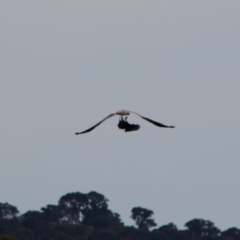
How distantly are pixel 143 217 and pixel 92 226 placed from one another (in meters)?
12.2

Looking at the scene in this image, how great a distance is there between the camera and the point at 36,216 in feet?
618

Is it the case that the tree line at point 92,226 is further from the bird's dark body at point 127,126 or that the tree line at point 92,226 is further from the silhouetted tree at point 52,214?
the bird's dark body at point 127,126

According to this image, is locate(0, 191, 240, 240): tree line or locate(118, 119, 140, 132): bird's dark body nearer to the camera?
locate(118, 119, 140, 132): bird's dark body

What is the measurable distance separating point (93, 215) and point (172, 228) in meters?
16.5

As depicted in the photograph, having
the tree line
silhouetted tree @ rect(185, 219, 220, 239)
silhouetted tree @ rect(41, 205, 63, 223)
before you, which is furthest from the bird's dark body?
silhouetted tree @ rect(41, 205, 63, 223)

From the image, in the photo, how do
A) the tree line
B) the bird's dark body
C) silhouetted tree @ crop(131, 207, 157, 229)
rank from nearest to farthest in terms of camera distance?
1. the bird's dark body
2. the tree line
3. silhouetted tree @ crop(131, 207, 157, 229)

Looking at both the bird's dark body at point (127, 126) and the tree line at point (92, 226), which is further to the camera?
the tree line at point (92, 226)

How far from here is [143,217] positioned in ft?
632

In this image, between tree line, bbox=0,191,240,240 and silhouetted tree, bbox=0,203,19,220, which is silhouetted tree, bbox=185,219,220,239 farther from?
silhouetted tree, bbox=0,203,19,220

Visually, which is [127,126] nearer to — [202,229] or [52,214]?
[202,229]

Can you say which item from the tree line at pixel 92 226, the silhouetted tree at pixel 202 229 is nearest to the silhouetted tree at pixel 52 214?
the tree line at pixel 92 226

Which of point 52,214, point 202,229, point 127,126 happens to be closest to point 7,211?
point 52,214

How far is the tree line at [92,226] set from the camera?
549 feet

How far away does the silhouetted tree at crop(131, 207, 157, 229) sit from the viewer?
187 m
